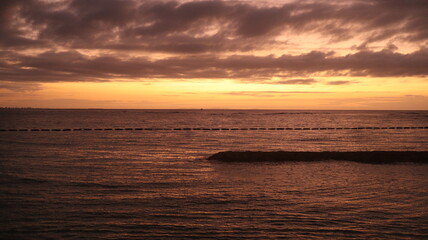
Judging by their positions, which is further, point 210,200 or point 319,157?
point 319,157

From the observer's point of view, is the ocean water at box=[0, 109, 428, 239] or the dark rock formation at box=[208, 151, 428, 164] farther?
the dark rock formation at box=[208, 151, 428, 164]

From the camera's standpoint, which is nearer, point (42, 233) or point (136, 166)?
point (42, 233)

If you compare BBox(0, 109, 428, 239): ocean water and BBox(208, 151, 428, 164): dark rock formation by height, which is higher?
BBox(208, 151, 428, 164): dark rock formation

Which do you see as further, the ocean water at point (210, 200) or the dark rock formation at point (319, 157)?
the dark rock formation at point (319, 157)

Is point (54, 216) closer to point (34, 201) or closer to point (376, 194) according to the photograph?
point (34, 201)

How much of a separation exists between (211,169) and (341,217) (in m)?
15.1

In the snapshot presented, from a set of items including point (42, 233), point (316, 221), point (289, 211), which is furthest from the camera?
point (289, 211)

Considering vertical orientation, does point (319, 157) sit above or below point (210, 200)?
above

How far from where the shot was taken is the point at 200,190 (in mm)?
22844

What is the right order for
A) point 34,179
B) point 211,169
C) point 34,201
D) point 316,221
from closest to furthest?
1. point 316,221
2. point 34,201
3. point 34,179
4. point 211,169

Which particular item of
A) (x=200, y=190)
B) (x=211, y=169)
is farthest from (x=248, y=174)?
(x=200, y=190)

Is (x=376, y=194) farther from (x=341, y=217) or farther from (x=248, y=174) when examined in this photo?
(x=248, y=174)

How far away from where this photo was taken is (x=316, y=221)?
1650 cm

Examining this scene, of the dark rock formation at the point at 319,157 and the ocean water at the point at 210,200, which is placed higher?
the dark rock formation at the point at 319,157
